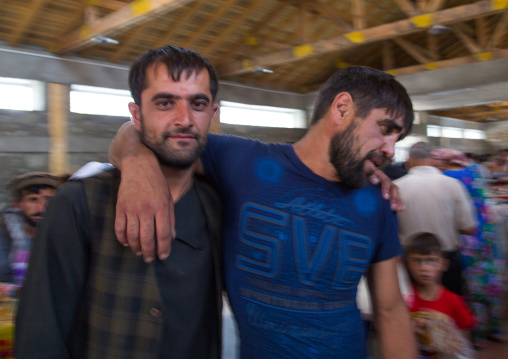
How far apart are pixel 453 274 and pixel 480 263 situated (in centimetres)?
51


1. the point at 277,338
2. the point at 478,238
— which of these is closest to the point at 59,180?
the point at 277,338

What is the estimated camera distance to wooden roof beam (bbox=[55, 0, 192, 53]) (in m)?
5.36

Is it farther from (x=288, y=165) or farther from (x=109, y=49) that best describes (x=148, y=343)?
(x=109, y=49)

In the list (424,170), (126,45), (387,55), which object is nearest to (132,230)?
(424,170)

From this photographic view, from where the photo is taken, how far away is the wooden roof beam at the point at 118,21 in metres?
5.36

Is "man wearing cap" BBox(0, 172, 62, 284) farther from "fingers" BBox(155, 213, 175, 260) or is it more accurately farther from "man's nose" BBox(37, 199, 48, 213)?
"fingers" BBox(155, 213, 175, 260)

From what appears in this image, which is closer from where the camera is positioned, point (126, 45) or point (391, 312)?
point (391, 312)

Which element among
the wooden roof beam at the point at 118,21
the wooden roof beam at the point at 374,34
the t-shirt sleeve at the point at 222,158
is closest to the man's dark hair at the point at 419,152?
the t-shirt sleeve at the point at 222,158

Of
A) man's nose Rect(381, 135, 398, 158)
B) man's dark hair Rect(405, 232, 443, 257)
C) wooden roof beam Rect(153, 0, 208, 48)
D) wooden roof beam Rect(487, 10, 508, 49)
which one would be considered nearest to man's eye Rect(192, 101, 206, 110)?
man's nose Rect(381, 135, 398, 158)

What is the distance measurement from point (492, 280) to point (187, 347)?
3.56 metres

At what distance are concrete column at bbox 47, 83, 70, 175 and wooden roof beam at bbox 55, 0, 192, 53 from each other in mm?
695

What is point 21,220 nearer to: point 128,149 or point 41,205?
point 41,205

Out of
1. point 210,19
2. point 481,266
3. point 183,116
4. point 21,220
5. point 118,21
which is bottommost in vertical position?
point 481,266

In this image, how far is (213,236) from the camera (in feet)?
4.61
